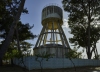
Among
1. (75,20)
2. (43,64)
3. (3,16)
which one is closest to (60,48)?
(75,20)

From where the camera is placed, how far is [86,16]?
87.4 ft

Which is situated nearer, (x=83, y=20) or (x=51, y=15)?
(x=51, y=15)

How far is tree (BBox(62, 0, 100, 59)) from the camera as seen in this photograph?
25109 millimetres

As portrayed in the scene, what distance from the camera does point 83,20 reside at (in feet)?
89.8

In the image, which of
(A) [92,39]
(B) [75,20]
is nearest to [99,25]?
(A) [92,39]

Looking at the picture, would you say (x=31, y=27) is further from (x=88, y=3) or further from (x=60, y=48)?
(x=88, y=3)

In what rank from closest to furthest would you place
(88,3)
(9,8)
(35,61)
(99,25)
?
(35,61)
(9,8)
(88,3)
(99,25)

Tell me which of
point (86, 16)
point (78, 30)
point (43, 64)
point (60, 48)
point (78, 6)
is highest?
point (78, 6)

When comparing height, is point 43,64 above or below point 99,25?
below

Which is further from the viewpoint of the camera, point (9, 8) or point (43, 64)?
point (9, 8)

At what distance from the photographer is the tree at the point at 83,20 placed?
82.4ft

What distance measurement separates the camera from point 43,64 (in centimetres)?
1608

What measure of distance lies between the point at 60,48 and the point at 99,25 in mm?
9288

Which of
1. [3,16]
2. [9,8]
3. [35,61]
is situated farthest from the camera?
[9,8]
